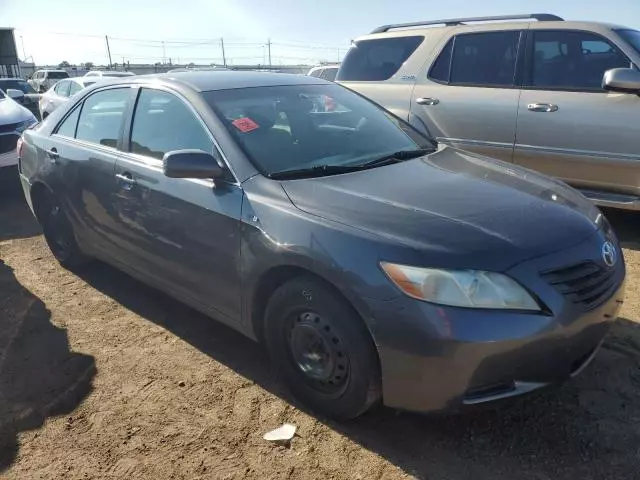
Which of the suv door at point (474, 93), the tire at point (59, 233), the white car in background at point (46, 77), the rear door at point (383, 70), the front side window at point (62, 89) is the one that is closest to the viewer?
the tire at point (59, 233)

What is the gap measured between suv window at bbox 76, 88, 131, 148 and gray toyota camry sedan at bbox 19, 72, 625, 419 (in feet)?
0.07

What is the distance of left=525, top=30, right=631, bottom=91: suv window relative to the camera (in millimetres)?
5203

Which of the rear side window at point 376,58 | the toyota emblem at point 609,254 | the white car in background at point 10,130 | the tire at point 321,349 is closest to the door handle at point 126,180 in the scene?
the tire at point 321,349

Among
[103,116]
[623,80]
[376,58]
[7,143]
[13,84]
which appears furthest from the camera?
[13,84]

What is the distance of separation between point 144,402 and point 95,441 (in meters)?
0.35

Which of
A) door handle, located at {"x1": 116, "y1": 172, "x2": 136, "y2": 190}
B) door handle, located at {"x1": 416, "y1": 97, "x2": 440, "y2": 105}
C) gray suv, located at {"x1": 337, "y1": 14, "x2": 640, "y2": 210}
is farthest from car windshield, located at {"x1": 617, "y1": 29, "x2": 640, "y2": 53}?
door handle, located at {"x1": 116, "y1": 172, "x2": 136, "y2": 190}

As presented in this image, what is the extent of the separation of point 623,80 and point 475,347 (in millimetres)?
3509

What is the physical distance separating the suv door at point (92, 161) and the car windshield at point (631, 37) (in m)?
4.23

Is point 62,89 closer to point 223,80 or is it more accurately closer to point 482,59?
point 482,59

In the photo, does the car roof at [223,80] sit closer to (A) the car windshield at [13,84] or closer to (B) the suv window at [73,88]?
(B) the suv window at [73,88]

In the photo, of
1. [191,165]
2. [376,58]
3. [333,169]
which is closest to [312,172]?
[333,169]

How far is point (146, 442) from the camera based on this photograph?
2.78m

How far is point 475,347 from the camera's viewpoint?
7.50 ft

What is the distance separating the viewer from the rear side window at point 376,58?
21.4 feet
